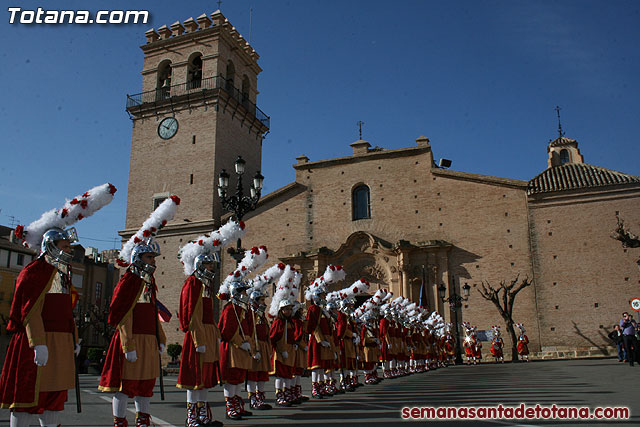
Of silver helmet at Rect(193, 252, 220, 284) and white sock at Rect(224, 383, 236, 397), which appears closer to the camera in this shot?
silver helmet at Rect(193, 252, 220, 284)

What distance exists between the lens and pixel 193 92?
34406 mm

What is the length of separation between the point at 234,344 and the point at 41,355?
3413 millimetres

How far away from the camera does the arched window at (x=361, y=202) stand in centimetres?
3262

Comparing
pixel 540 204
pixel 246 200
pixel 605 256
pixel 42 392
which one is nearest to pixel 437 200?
pixel 540 204

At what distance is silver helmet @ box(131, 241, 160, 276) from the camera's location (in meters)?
6.08

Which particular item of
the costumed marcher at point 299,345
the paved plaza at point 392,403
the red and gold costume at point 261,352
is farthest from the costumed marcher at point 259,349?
the costumed marcher at point 299,345

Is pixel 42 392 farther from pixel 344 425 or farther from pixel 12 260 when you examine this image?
pixel 12 260

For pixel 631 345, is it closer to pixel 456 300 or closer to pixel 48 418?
pixel 456 300

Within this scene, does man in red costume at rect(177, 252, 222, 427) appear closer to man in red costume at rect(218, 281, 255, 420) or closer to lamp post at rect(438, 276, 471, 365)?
man in red costume at rect(218, 281, 255, 420)

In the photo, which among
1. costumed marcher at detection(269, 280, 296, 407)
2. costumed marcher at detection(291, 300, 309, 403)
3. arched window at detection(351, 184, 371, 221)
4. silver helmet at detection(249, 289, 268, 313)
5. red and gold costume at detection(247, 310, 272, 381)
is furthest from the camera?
arched window at detection(351, 184, 371, 221)

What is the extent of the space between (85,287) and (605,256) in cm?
4092

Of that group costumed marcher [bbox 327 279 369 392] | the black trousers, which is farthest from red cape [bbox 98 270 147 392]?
the black trousers

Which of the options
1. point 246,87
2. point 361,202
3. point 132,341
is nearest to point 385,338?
point 132,341

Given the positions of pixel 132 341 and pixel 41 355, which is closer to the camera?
pixel 41 355
